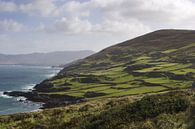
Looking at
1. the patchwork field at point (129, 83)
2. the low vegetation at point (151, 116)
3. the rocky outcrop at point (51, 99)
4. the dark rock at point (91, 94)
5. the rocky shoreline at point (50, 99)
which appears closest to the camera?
the low vegetation at point (151, 116)

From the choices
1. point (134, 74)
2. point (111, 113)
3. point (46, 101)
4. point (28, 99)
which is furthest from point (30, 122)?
point (134, 74)

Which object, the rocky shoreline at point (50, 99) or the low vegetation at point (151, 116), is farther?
the rocky shoreline at point (50, 99)

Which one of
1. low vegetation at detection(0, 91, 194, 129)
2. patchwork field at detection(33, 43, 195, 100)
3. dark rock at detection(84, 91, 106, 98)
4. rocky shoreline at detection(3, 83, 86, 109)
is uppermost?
low vegetation at detection(0, 91, 194, 129)

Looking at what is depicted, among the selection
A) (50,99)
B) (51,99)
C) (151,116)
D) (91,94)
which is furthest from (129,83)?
(151,116)

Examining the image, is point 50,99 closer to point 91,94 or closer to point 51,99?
point 51,99

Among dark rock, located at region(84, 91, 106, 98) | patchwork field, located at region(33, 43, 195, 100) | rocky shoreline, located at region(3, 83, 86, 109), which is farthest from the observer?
rocky shoreline, located at region(3, 83, 86, 109)

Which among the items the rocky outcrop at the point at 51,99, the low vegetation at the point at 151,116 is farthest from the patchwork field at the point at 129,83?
the low vegetation at the point at 151,116

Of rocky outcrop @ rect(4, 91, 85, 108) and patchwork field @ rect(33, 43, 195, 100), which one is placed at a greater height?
patchwork field @ rect(33, 43, 195, 100)

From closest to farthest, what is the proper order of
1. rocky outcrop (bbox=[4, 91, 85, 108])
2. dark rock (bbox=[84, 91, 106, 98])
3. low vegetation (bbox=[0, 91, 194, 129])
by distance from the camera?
low vegetation (bbox=[0, 91, 194, 129]) → dark rock (bbox=[84, 91, 106, 98]) → rocky outcrop (bbox=[4, 91, 85, 108])

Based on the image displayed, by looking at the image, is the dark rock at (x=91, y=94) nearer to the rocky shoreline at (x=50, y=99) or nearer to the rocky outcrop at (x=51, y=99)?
the rocky shoreline at (x=50, y=99)

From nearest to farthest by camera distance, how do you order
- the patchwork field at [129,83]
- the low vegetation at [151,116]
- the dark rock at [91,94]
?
the low vegetation at [151,116] → the patchwork field at [129,83] → the dark rock at [91,94]

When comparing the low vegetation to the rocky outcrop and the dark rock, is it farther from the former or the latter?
the rocky outcrop

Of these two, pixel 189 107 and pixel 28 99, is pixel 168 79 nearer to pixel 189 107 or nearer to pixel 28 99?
pixel 28 99

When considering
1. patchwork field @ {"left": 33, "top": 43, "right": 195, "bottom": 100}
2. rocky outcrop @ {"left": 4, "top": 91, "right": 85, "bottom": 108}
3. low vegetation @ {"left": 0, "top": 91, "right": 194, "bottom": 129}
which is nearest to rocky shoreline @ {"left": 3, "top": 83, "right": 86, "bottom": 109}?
rocky outcrop @ {"left": 4, "top": 91, "right": 85, "bottom": 108}
